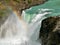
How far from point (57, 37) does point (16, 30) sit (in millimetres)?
4273

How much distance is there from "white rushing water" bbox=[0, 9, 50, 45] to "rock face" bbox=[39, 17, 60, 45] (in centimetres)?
68

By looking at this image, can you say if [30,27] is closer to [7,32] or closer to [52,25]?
[7,32]

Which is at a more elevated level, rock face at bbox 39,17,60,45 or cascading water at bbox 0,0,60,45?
rock face at bbox 39,17,60,45

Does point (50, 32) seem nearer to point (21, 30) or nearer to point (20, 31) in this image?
point (20, 31)

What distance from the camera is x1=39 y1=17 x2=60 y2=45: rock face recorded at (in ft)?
28.9

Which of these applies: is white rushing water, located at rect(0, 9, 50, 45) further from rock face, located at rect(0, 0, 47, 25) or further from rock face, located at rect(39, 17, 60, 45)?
rock face, located at rect(0, 0, 47, 25)

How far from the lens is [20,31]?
12656mm

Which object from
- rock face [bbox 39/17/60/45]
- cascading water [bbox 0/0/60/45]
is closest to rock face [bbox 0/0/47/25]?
cascading water [bbox 0/0/60/45]

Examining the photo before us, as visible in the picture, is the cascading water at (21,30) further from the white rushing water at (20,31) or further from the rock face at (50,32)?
the rock face at (50,32)

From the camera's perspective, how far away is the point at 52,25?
30.9 ft

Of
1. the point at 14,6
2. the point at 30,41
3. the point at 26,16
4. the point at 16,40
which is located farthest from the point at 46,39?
the point at 14,6

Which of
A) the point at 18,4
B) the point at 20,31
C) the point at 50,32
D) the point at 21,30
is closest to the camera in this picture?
A: the point at 50,32

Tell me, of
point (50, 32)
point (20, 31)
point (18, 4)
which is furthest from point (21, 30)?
point (18, 4)

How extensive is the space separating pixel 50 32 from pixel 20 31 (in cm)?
364
